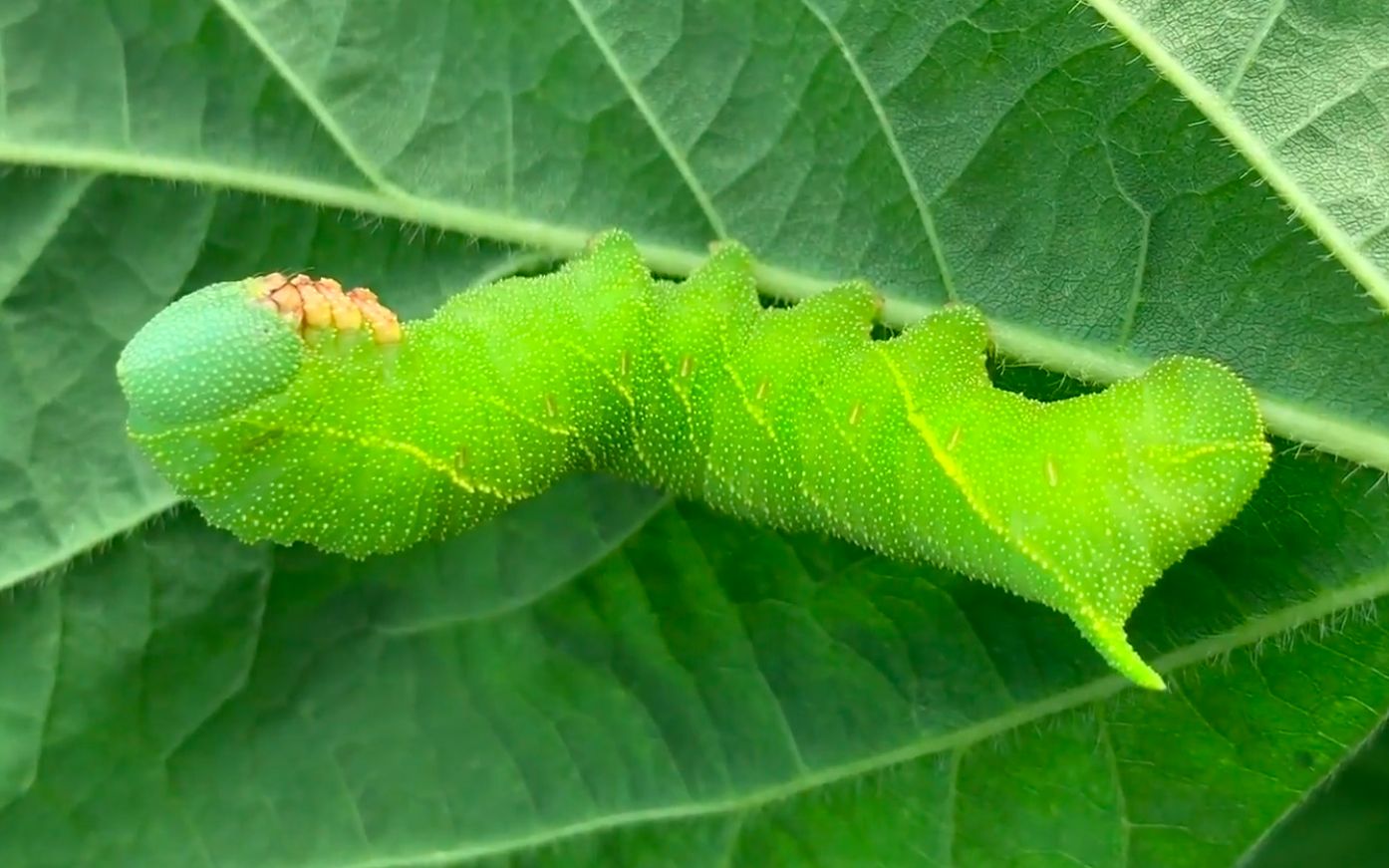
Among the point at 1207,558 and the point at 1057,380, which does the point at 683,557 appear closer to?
the point at 1057,380

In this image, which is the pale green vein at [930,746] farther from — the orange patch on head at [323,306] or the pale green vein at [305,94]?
the pale green vein at [305,94]

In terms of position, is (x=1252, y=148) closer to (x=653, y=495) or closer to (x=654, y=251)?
(x=654, y=251)

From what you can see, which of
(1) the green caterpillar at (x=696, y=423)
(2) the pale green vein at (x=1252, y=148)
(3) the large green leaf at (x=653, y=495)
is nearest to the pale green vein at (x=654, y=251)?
(3) the large green leaf at (x=653, y=495)

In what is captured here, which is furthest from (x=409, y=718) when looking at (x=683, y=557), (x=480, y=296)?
(x=480, y=296)

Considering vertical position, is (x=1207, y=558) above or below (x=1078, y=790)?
above

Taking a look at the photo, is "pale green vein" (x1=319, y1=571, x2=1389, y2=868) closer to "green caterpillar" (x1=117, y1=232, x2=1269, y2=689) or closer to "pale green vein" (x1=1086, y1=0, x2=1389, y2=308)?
"green caterpillar" (x1=117, y1=232, x2=1269, y2=689)

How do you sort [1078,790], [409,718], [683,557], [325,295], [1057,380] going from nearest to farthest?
[325,295] < [1057,380] < [1078,790] < [683,557] < [409,718]

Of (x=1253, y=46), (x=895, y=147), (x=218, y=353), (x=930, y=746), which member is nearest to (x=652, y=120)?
(x=895, y=147)
